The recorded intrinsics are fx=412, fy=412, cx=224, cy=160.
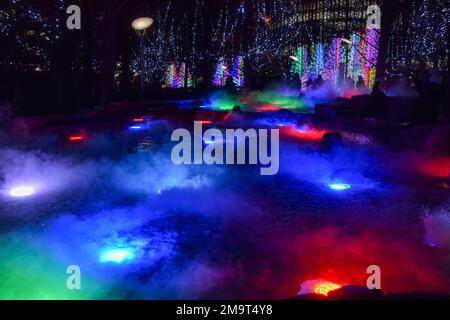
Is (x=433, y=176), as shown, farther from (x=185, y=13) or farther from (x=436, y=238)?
(x=185, y=13)

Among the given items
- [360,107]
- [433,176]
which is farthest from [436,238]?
[360,107]

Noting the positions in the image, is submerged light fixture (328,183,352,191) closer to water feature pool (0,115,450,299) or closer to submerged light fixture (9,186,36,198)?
water feature pool (0,115,450,299)

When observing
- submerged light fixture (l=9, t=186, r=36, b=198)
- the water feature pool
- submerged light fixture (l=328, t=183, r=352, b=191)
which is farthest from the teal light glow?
submerged light fixture (l=328, t=183, r=352, b=191)

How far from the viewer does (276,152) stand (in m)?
10.3

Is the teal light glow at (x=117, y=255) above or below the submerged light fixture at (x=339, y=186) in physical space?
below

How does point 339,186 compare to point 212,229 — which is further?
point 339,186

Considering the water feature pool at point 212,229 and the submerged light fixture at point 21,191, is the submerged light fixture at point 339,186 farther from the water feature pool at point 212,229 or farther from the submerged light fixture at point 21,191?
the submerged light fixture at point 21,191

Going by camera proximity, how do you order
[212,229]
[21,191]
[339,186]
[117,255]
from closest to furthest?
[117,255] < [212,229] < [21,191] < [339,186]

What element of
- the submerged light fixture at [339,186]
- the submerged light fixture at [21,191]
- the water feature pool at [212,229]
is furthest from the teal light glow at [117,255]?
the submerged light fixture at [339,186]

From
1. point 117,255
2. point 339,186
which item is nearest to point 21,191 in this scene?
point 117,255

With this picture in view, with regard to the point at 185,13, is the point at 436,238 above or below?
below

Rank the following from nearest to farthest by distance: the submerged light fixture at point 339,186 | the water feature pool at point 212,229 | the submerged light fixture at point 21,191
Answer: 1. the water feature pool at point 212,229
2. the submerged light fixture at point 21,191
3. the submerged light fixture at point 339,186

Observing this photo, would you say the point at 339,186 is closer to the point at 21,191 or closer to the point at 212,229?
the point at 212,229

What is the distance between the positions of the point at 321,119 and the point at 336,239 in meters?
10.8
